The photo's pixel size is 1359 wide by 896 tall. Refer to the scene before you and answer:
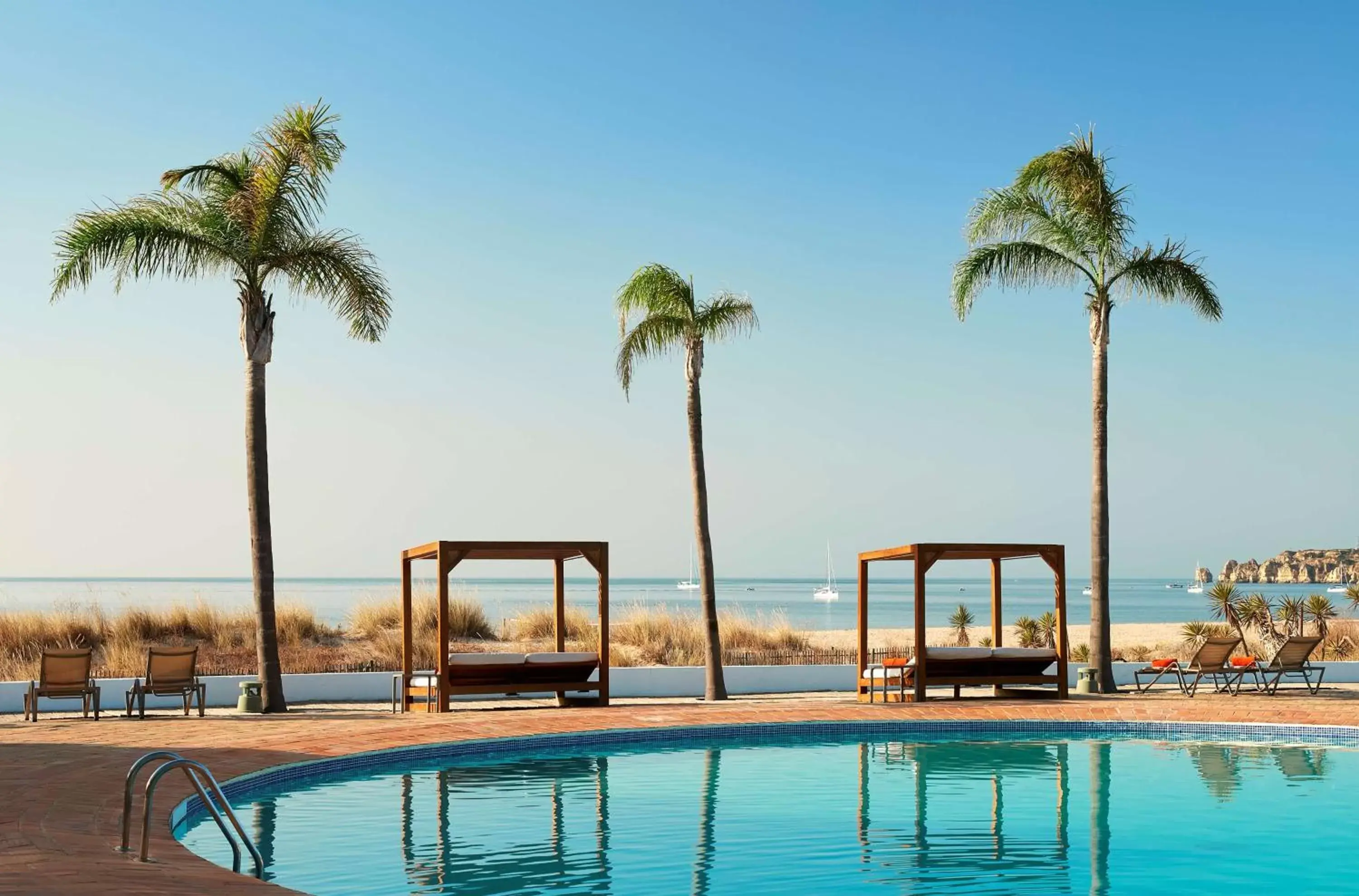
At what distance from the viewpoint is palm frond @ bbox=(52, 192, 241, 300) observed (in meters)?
13.8

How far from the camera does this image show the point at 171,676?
14.0 m

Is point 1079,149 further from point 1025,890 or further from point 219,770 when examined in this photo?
point 219,770

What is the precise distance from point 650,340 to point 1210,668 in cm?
Answer: 848

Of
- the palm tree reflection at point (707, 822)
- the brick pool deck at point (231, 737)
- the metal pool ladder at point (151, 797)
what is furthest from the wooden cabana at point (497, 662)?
the metal pool ladder at point (151, 797)

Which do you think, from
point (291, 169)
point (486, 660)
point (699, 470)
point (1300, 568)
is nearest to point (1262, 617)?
point (699, 470)

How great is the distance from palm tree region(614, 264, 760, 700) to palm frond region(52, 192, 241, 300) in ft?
16.8

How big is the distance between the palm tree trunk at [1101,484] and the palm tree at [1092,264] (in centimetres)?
1

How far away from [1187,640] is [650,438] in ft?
71.4

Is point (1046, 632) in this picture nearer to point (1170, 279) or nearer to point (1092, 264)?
point (1170, 279)

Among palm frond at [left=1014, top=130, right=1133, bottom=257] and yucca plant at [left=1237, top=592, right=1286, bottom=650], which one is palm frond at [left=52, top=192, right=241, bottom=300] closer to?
palm frond at [left=1014, top=130, right=1133, bottom=257]

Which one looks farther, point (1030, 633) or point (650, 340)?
point (1030, 633)

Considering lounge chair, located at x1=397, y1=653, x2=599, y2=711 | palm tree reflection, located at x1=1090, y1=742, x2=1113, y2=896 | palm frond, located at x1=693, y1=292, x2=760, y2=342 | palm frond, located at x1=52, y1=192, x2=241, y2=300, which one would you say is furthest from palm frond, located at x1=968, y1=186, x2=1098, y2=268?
palm frond, located at x1=52, y1=192, x2=241, y2=300

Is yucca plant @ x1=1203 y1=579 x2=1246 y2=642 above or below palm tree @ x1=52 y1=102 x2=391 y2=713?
below

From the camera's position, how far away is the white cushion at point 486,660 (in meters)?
15.0
